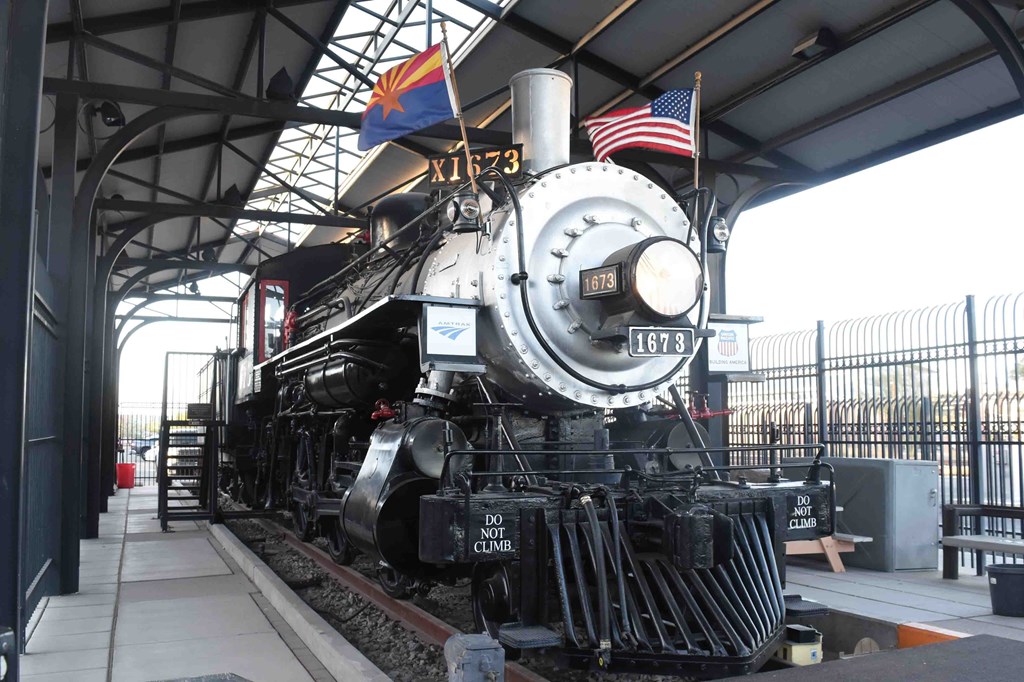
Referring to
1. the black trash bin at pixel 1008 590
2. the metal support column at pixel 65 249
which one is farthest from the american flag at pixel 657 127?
the metal support column at pixel 65 249

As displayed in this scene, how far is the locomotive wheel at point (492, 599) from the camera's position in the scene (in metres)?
3.80

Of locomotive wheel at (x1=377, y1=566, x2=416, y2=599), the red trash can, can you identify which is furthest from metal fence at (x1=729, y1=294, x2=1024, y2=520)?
the red trash can

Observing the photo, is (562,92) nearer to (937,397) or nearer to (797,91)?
(797,91)

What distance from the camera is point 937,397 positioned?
323 inches

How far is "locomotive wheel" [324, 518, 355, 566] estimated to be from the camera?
637 centimetres

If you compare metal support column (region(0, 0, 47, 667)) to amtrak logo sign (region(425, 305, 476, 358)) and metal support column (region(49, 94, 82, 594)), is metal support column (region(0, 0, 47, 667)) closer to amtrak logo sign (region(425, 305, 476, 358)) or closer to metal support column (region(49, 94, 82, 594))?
amtrak logo sign (region(425, 305, 476, 358))

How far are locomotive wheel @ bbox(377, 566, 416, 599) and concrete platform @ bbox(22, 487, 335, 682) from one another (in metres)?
0.63

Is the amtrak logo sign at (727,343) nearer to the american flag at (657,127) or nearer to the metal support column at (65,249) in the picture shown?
the american flag at (657,127)

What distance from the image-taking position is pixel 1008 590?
5.21 m

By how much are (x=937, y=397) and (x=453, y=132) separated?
552 cm

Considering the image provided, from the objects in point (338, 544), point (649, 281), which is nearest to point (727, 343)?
point (649, 281)

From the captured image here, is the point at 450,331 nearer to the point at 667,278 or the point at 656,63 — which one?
the point at 667,278

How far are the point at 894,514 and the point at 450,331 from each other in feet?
14.8

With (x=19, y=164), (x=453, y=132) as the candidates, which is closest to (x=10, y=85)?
(x=19, y=164)
